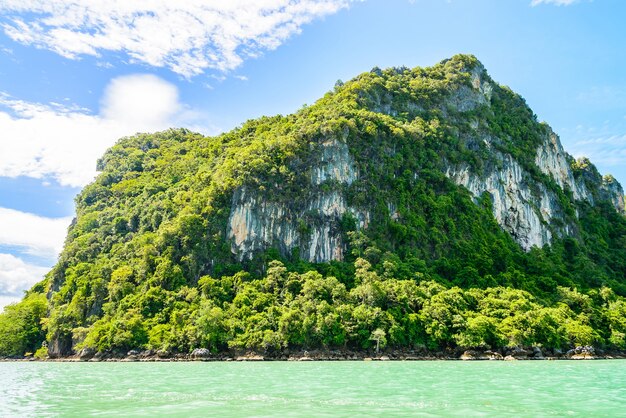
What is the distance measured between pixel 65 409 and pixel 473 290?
2048 inches

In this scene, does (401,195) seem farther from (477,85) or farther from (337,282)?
(477,85)

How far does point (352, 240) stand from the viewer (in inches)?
2584

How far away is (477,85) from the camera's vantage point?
99000 mm

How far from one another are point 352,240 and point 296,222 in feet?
26.7

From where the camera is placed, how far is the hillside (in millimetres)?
50312

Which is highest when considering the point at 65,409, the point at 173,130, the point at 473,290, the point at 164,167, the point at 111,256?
the point at 173,130

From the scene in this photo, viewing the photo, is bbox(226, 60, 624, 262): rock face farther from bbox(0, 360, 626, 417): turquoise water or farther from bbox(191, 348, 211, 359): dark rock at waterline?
bbox(0, 360, 626, 417): turquoise water

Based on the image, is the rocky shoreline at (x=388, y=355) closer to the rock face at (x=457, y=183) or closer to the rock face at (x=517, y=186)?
the rock face at (x=457, y=183)

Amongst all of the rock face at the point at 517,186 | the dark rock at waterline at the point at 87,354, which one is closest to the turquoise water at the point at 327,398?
the dark rock at waterline at the point at 87,354

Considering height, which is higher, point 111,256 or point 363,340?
point 111,256

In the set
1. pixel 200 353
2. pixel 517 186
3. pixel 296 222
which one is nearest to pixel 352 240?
pixel 296 222

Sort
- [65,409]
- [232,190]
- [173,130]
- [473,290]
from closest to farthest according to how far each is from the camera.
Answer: [65,409] → [473,290] → [232,190] → [173,130]

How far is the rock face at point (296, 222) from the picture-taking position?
214ft

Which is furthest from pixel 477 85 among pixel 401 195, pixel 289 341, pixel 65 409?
pixel 65 409
